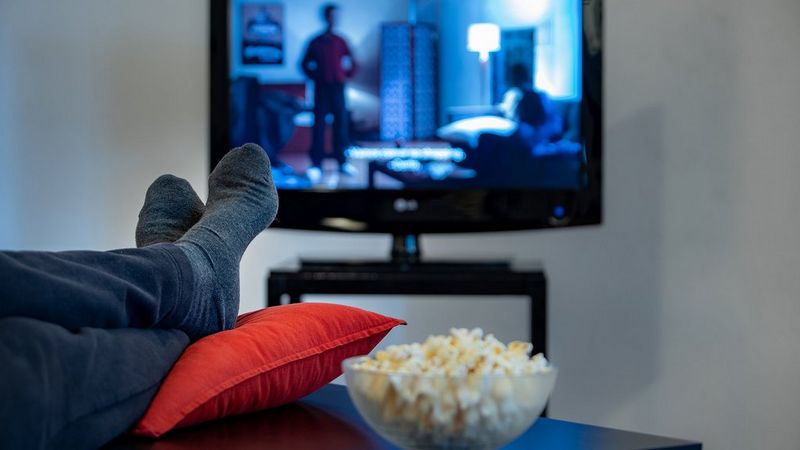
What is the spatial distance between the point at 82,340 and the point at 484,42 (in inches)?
68.5

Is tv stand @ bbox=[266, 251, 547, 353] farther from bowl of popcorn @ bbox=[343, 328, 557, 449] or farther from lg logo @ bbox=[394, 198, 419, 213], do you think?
bowl of popcorn @ bbox=[343, 328, 557, 449]

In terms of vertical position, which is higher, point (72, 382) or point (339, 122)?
point (339, 122)

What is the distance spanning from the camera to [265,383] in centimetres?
122

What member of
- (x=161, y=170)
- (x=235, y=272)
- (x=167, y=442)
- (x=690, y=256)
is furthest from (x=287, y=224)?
(x=167, y=442)

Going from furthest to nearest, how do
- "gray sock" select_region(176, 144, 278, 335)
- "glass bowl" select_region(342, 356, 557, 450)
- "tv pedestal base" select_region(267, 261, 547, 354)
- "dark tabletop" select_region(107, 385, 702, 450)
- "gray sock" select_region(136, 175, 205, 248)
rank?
"tv pedestal base" select_region(267, 261, 547, 354)
"gray sock" select_region(136, 175, 205, 248)
"gray sock" select_region(176, 144, 278, 335)
"dark tabletop" select_region(107, 385, 702, 450)
"glass bowl" select_region(342, 356, 557, 450)

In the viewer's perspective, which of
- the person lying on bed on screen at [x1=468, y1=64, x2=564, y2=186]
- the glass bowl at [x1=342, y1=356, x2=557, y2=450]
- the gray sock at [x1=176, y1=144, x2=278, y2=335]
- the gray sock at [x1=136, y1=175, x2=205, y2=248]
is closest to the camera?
the glass bowl at [x1=342, y1=356, x2=557, y2=450]

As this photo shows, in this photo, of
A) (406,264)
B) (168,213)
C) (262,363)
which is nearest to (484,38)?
(406,264)

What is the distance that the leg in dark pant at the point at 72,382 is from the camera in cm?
92

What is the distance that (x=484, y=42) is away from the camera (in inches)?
102

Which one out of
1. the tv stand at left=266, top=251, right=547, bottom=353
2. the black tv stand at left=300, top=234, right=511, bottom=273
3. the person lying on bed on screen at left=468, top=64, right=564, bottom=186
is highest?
the person lying on bed on screen at left=468, top=64, right=564, bottom=186

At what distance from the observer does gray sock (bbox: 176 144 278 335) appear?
1267 mm

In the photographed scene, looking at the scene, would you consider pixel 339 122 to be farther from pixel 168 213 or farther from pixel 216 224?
pixel 216 224

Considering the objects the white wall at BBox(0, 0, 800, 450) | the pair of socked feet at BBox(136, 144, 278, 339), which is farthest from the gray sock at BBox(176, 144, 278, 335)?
the white wall at BBox(0, 0, 800, 450)

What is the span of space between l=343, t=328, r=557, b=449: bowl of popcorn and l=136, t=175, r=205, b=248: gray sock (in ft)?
2.56
